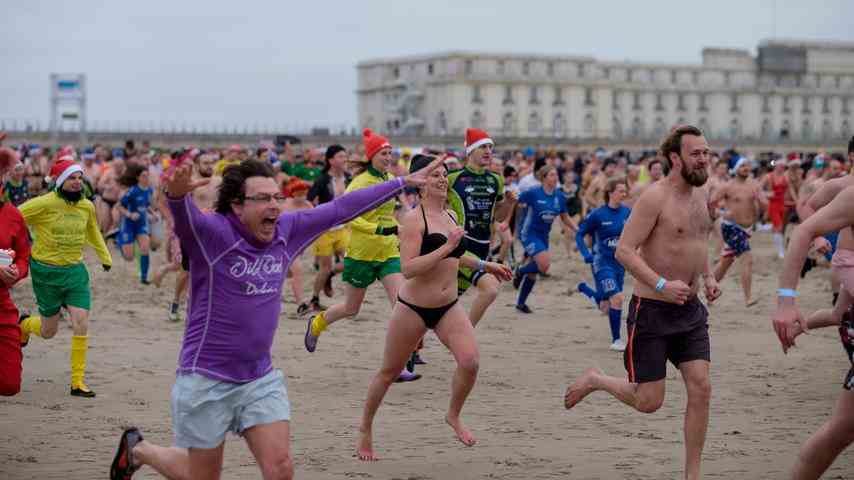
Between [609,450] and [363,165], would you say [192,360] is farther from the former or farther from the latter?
[363,165]

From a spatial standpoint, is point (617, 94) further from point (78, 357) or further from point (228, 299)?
point (228, 299)

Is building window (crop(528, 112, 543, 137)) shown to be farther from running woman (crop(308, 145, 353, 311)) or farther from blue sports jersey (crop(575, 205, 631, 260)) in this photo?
blue sports jersey (crop(575, 205, 631, 260))

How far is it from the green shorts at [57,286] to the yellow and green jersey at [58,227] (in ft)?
0.17

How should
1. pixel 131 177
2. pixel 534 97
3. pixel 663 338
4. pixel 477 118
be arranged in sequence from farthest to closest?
pixel 534 97, pixel 477 118, pixel 131 177, pixel 663 338

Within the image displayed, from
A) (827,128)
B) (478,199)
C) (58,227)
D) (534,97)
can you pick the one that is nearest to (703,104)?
(827,128)

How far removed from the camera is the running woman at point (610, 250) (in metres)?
11.9

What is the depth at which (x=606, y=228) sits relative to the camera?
1197 centimetres

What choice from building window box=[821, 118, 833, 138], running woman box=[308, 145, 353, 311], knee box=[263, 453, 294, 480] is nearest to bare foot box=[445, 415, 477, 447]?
knee box=[263, 453, 294, 480]

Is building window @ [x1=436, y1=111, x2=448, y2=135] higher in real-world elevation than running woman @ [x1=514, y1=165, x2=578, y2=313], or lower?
higher

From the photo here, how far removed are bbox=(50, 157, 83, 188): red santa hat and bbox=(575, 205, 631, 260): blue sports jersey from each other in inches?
Answer: 176

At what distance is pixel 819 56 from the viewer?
517ft

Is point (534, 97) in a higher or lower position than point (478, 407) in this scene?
higher

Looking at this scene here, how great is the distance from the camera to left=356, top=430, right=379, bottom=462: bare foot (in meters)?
7.72

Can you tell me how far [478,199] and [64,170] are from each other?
10.3ft
